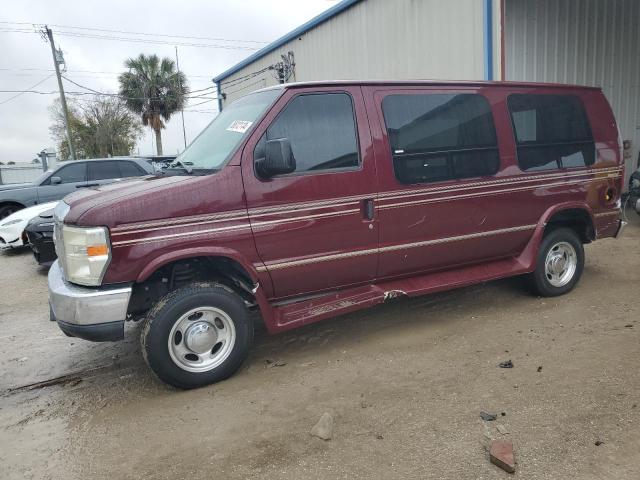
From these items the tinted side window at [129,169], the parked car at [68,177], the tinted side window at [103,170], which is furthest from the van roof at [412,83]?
the tinted side window at [103,170]

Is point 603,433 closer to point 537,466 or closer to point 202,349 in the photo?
point 537,466

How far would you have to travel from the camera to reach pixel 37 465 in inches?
112

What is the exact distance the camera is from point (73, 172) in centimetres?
1074

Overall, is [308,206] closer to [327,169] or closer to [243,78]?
[327,169]

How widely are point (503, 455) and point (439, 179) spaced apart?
2383 millimetres

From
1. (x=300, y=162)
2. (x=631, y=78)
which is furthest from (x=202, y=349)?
(x=631, y=78)

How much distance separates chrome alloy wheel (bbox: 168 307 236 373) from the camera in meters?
3.51

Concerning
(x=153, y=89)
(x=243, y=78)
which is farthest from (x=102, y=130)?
(x=243, y=78)

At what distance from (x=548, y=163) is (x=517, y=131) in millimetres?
520

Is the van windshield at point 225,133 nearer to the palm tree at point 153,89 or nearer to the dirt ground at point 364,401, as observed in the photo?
Result: the dirt ground at point 364,401

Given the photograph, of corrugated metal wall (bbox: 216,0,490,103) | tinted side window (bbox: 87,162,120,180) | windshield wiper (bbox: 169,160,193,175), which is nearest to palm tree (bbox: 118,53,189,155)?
corrugated metal wall (bbox: 216,0,490,103)

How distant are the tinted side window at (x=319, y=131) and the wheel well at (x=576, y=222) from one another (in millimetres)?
2428

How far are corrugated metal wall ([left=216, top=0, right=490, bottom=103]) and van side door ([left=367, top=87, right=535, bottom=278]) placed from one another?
400 cm

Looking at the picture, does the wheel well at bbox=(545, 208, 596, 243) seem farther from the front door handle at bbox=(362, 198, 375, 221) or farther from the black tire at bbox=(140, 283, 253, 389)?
the black tire at bbox=(140, 283, 253, 389)
